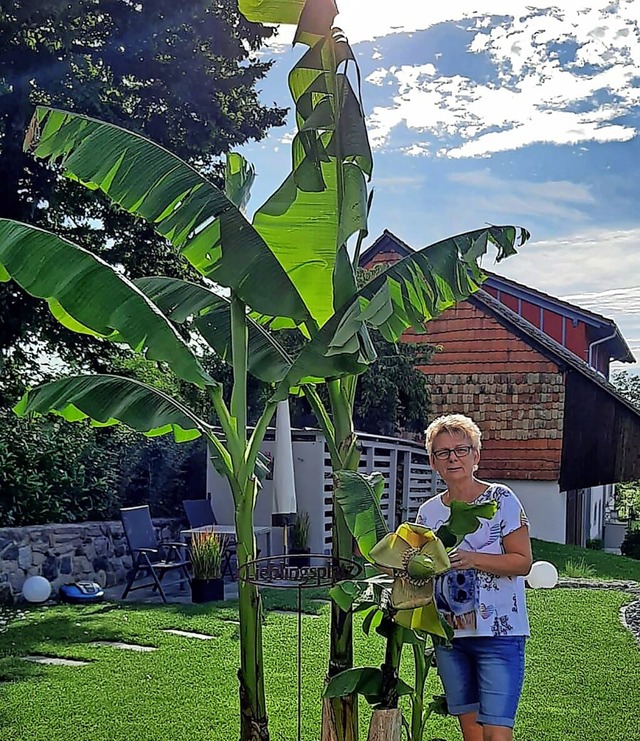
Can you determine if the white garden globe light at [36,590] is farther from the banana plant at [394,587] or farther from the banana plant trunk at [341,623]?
the banana plant at [394,587]

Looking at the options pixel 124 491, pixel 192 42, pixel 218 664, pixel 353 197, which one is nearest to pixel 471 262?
pixel 353 197

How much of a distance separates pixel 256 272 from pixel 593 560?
37.8 feet

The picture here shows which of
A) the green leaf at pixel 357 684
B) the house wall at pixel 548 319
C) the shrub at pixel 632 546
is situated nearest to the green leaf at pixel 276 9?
the green leaf at pixel 357 684

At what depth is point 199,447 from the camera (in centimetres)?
1243

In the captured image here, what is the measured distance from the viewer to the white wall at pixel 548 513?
16.3 m

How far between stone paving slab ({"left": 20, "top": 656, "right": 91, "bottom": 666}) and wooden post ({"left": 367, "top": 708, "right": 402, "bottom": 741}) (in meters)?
3.89

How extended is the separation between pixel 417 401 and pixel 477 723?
37.3ft

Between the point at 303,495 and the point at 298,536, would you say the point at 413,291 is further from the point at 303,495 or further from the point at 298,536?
the point at 303,495

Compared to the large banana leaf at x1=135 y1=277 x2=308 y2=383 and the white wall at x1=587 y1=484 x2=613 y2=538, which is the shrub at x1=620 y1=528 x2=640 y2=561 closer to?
the white wall at x1=587 y1=484 x2=613 y2=538

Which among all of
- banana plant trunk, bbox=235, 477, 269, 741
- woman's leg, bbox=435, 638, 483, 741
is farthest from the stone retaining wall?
woman's leg, bbox=435, 638, 483, 741

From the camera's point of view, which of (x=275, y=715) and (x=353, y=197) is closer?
(x=353, y=197)

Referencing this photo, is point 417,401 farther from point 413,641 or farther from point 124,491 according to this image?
point 413,641

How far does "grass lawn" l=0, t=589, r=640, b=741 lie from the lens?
495cm

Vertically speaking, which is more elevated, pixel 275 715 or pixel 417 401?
pixel 417 401
